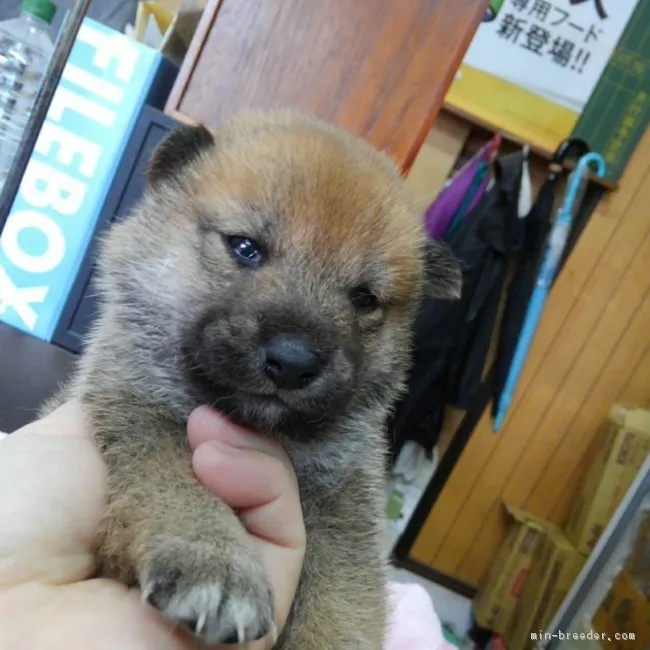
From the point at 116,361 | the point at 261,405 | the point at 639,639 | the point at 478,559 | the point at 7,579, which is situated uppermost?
the point at 261,405

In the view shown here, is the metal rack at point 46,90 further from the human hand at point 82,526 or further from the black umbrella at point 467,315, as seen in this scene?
the black umbrella at point 467,315

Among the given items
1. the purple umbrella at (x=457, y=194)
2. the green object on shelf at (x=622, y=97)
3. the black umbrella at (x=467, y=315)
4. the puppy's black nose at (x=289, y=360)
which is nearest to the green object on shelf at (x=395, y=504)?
the black umbrella at (x=467, y=315)

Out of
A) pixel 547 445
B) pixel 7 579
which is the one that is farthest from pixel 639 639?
pixel 7 579

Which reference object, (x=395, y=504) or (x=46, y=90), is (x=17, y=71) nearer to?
(x=46, y=90)

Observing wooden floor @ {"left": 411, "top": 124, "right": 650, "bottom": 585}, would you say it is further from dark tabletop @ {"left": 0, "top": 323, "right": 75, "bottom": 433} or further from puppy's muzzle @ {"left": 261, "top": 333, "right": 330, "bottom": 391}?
puppy's muzzle @ {"left": 261, "top": 333, "right": 330, "bottom": 391}

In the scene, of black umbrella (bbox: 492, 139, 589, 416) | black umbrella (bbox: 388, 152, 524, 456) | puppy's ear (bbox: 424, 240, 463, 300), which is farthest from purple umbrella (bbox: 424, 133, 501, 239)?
puppy's ear (bbox: 424, 240, 463, 300)

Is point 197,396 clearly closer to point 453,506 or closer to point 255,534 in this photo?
point 255,534
